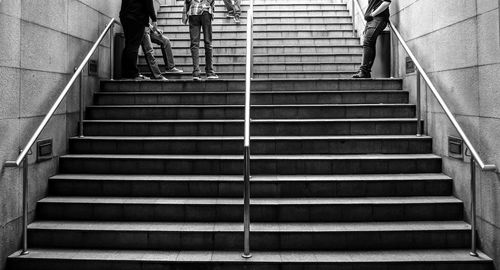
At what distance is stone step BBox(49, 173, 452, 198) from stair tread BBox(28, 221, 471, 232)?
0.38 meters

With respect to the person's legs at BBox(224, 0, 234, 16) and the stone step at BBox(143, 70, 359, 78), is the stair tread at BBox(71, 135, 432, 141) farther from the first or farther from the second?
the person's legs at BBox(224, 0, 234, 16)

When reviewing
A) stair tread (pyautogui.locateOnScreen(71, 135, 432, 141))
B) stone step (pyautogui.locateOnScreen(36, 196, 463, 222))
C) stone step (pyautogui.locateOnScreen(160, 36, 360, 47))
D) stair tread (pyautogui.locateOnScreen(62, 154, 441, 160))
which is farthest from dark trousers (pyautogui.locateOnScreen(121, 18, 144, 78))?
stone step (pyautogui.locateOnScreen(36, 196, 463, 222))

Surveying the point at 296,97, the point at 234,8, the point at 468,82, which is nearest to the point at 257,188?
the point at 296,97

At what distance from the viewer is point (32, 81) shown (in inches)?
155

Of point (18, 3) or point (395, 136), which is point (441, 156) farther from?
point (18, 3)

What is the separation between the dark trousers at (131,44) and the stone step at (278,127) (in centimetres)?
148

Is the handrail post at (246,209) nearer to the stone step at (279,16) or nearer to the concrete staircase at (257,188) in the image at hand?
the concrete staircase at (257,188)

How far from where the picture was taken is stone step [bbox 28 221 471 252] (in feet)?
11.9

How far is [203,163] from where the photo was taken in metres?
4.36

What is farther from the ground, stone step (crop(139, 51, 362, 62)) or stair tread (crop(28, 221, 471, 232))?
stone step (crop(139, 51, 362, 62))

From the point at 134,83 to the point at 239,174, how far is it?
256 cm

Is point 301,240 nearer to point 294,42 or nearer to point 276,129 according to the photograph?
point 276,129

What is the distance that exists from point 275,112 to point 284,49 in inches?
109

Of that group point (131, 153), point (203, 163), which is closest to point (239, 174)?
point (203, 163)
